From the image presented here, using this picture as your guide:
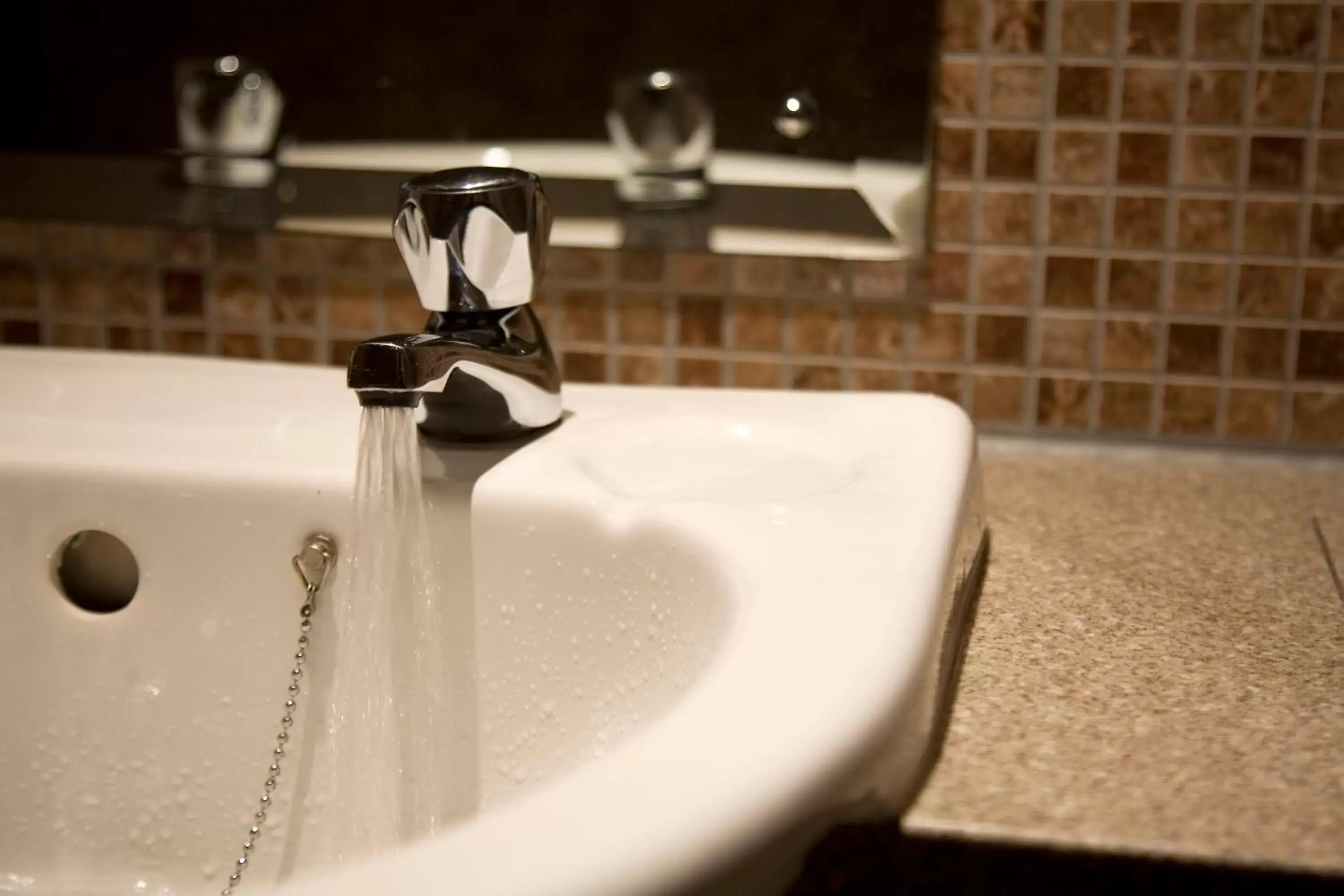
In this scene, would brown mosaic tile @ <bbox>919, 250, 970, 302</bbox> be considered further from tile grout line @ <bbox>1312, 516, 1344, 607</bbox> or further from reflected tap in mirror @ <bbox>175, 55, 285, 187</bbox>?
reflected tap in mirror @ <bbox>175, 55, 285, 187</bbox>

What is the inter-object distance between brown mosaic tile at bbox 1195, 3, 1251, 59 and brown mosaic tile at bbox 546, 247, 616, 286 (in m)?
0.38

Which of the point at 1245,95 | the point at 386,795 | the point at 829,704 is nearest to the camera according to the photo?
the point at 829,704

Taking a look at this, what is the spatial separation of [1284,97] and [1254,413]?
0.63 ft

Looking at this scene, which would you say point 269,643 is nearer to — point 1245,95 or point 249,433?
point 249,433

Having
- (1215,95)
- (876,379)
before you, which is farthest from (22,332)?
(1215,95)

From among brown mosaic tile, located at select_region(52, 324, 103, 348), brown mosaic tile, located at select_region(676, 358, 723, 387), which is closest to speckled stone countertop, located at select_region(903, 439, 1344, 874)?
brown mosaic tile, located at select_region(676, 358, 723, 387)

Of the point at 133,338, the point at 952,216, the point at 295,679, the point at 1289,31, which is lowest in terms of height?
the point at 295,679

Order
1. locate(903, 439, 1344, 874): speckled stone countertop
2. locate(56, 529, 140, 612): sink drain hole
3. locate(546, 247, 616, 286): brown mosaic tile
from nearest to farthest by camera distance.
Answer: locate(903, 439, 1344, 874): speckled stone countertop → locate(56, 529, 140, 612): sink drain hole → locate(546, 247, 616, 286): brown mosaic tile

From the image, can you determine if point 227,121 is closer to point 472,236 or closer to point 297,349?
point 297,349

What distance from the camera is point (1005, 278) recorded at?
36.2 inches

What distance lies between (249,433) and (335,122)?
0.33 m

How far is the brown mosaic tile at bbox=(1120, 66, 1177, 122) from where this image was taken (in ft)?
2.88

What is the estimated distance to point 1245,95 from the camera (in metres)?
0.87

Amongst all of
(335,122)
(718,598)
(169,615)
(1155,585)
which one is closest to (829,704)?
(718,598)
